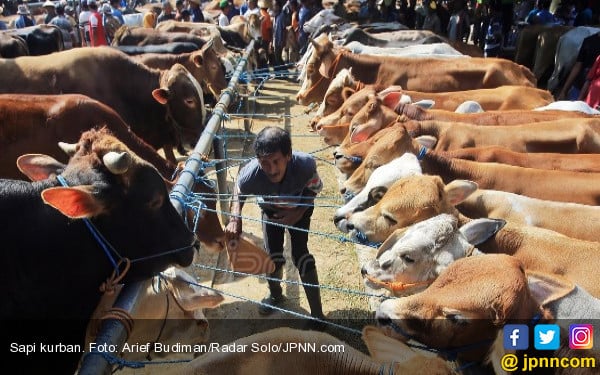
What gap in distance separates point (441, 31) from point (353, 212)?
15.1 m

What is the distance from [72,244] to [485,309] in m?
2.15

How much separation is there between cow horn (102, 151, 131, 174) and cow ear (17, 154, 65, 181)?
0.57 m

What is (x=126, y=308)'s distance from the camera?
2.32 metres

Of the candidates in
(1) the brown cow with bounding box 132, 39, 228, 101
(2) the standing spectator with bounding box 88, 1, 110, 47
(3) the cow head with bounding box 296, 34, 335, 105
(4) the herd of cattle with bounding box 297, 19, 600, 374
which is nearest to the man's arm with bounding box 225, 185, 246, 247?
(4) the herd of cattle with bounding box 297, 19, 600, 374

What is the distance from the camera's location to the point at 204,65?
9.48 meters

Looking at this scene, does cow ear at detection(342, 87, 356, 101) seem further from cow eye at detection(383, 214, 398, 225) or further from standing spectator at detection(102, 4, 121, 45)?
standing spectator at detection(102, 4, 121, 45)

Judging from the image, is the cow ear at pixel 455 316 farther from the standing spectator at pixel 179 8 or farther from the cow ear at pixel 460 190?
the standing spectator at pixel 179 8

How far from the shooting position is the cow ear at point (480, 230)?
113 inches

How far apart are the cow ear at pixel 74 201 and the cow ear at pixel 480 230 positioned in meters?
2.12

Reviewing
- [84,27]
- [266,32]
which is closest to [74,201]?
[84,27]

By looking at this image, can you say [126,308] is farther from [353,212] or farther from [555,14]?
[555,14]

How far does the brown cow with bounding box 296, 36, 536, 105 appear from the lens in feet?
25.0

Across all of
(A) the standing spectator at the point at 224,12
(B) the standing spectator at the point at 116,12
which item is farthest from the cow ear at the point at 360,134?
(A) the standing spectator at the point at 224,12

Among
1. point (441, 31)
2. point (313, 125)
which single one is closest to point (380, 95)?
point (313, 125)
